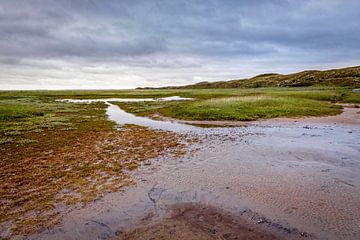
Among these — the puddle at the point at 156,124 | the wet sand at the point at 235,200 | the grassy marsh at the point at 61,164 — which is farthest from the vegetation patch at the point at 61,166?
the puddle at the point at 156,124

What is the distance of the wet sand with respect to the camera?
666 centimetres

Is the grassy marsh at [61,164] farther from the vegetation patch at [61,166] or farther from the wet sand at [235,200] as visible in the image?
the wet sand at [235,200]

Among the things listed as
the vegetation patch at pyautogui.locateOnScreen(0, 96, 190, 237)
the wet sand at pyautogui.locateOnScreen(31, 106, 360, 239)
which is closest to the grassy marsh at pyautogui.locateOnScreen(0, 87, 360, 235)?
the vegetation patch at pyautogui.locateOnScreen(0, 96, 190, 237)

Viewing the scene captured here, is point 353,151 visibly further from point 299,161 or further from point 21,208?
point 21,208

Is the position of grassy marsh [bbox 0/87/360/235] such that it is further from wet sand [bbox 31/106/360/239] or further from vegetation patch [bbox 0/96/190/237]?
wet sand [bbox 31/106/360/239]

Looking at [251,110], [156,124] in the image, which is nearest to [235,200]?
[156,124]

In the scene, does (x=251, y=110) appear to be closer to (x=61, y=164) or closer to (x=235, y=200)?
(x=61, y=164)

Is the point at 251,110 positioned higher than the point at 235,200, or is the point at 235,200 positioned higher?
the point at 251,110

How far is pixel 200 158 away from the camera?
45.4ft

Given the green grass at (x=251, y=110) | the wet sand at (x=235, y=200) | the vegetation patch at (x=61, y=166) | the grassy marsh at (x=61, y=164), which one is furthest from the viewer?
the green grass at (x=251, y=110)

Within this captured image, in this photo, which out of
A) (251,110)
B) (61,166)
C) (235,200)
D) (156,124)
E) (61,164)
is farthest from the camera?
(251,110)

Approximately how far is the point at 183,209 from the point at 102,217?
2.54m

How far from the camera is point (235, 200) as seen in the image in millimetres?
8445

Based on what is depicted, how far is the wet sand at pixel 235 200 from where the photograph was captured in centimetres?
666
